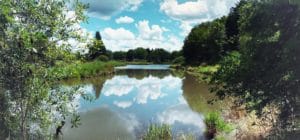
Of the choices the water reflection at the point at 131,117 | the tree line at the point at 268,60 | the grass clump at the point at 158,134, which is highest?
the tree line at the point at 268,60

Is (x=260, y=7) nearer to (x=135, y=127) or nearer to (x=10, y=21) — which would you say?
(x=10, y=21)

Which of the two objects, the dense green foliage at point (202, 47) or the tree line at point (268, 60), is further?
the dense green foliage at point (202, 47)

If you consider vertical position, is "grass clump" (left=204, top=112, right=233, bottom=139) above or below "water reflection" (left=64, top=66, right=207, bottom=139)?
above

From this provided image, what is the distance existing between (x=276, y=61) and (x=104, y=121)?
10816 millimetres

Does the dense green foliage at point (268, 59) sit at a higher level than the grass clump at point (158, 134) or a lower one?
higher

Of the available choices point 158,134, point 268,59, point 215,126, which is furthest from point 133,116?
point 268,59

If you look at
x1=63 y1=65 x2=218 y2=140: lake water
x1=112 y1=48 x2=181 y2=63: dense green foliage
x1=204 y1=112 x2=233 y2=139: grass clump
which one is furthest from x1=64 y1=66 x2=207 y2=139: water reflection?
x1=112 y1=48 x2=181 y2=63: dense green foliage

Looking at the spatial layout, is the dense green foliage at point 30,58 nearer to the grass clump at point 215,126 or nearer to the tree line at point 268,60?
the tree line at point 268,60

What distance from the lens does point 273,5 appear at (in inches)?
295

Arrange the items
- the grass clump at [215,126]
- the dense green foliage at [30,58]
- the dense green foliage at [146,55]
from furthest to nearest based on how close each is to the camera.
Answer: the dense green foliage at [146,55] < the grass clump at [215,126] < the dense green foliage at [30,58]

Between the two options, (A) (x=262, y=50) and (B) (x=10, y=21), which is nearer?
(B) (x=10, y=21)

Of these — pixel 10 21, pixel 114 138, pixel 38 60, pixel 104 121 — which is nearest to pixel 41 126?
pixel 38 60

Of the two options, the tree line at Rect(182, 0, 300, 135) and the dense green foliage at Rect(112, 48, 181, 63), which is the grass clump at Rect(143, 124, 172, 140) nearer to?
the tree line at Rect(182, 0, 300, 135)

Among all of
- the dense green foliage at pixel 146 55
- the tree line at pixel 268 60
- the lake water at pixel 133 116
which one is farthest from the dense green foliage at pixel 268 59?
the dense green foliage at pixel 146 55
